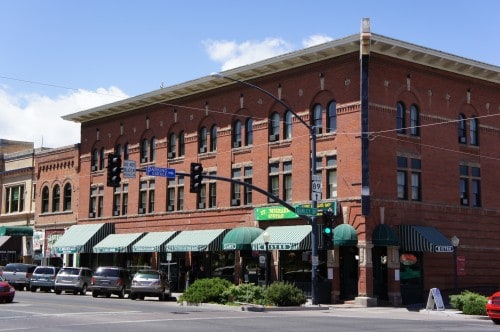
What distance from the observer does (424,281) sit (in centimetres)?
3812

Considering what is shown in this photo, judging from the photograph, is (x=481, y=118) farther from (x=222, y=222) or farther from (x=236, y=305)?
Answer: (x=236, y=305)

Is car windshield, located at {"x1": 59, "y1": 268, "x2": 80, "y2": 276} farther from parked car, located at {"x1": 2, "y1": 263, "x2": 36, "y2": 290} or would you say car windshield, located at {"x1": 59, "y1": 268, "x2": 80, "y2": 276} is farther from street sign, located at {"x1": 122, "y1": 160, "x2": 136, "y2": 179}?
street sign, located at {"x1": 122, "y1": 160, "x2": 136, "y2": 179}

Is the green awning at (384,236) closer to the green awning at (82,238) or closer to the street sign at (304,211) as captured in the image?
the street sign at (304,211)

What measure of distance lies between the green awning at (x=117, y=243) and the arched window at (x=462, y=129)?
2246 cm

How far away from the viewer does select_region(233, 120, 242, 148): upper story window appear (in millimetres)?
44344

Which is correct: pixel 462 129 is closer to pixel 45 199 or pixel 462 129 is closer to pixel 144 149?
pixel 144 149

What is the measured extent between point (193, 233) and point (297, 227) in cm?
912

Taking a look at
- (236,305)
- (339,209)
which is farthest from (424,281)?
(236,305)

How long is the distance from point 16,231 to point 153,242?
19525 mm

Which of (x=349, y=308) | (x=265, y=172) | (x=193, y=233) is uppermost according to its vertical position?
(x=265, y=172)

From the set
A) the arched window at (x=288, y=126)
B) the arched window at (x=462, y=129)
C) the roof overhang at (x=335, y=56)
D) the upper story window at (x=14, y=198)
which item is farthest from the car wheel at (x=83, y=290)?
the arched window at (x=462, y=129)

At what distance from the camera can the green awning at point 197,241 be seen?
141 ft

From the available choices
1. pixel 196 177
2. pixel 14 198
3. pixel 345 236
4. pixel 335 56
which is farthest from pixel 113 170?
pixel 14 198

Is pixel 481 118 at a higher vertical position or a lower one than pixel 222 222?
higher
